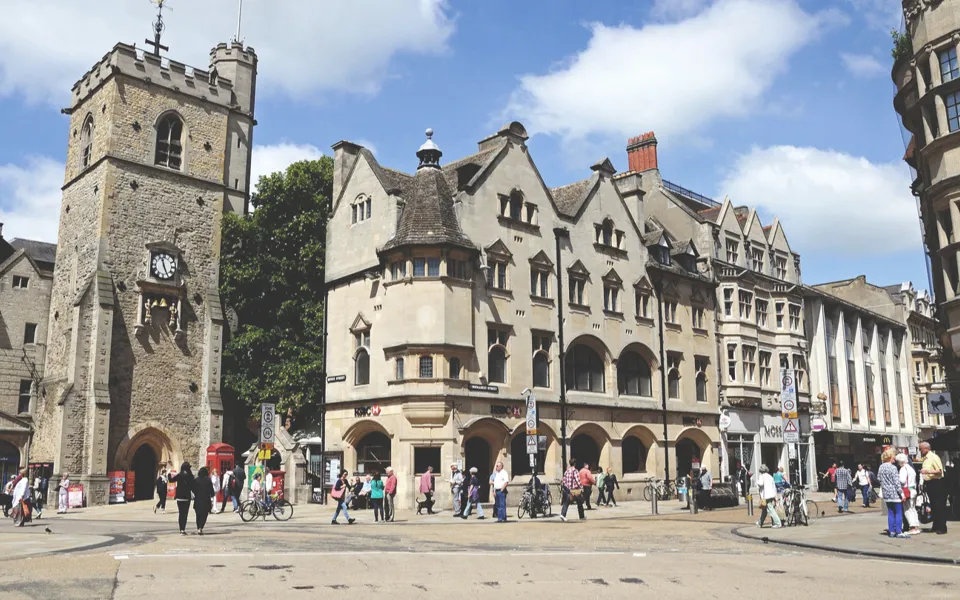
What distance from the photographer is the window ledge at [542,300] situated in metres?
35.1

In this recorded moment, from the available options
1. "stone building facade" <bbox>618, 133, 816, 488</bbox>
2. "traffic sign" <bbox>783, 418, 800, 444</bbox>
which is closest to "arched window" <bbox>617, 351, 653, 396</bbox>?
"stone building facade" <bbox>618, 133, 816, 488</bbox>

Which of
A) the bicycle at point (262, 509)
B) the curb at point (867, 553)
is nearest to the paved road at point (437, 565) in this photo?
the curb at point (867, 553)

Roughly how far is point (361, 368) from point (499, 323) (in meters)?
5.95

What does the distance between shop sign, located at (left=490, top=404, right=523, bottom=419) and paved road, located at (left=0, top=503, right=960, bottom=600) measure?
11.7 m

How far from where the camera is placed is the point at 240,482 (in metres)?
29.2

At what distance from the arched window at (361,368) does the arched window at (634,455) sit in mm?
12161

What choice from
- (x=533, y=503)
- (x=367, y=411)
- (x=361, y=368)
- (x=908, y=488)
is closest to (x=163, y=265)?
(x=361, y=368)

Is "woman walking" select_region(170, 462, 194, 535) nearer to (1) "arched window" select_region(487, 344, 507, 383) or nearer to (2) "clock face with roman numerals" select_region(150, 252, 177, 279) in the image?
(1) "arched window" select_region(487, 344, 507, 383)

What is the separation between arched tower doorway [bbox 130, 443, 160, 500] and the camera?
4131 centimetres

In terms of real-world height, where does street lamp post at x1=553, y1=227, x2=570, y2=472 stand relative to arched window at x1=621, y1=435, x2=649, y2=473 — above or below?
above

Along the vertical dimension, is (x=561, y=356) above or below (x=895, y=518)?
above

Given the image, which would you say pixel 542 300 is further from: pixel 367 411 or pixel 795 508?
pixel 795 508

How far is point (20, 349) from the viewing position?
43.8 meters

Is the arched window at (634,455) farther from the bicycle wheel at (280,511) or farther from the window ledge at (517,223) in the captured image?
the bicycle wheel at (280,511)
